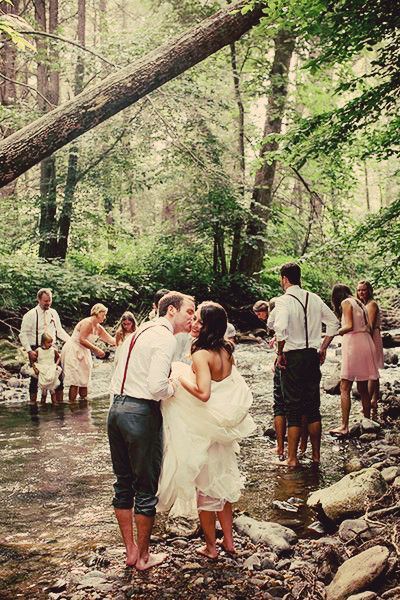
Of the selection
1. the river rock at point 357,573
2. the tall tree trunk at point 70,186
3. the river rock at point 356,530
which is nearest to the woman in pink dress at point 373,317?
the river rock at point 356,530

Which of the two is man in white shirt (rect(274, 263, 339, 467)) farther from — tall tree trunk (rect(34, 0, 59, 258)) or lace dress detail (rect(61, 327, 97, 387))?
tall tree trunk (rect(34, 0, 59, 258))

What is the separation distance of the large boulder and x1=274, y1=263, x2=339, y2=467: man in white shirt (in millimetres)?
7844

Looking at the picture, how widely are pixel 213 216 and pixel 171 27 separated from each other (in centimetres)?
593

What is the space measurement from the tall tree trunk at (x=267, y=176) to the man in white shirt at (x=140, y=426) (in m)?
15.4

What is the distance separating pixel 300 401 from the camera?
6898 millimetres

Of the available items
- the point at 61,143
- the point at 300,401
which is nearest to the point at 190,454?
the point at 300,401

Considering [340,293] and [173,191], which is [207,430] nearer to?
[340,293]

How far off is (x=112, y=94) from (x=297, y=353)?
483 centimetres

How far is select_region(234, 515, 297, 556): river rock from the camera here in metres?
4.57

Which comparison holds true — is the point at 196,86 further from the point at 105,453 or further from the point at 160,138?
the point at 105,453

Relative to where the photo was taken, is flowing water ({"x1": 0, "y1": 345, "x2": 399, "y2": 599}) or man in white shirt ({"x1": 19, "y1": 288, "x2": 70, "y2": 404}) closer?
flowing water ({"x1": 0, "y1": 345, "x2": 399, "y2": 599})

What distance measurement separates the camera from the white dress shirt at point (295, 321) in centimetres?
677

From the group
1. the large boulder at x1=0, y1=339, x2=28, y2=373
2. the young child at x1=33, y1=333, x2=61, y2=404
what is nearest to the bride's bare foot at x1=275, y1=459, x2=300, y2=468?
the young child at x1=33, y1=333, x2=61, y2=404

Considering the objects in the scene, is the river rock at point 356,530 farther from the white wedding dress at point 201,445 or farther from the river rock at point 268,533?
the white wedding dress at point 201,445
